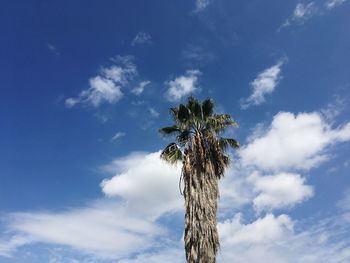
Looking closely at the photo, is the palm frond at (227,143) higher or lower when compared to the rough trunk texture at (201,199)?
higher

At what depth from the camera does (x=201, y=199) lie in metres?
24.1

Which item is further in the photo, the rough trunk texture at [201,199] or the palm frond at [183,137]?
the palm frond at [183,137]

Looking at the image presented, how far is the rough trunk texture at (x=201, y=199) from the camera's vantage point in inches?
892

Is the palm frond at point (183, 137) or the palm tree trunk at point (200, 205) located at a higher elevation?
the palm frond at point (183, 137)

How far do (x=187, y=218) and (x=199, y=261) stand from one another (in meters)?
2.57

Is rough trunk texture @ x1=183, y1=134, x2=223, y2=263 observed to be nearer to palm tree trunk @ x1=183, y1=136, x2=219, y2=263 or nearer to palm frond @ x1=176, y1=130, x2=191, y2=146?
palm tree trunk @ x1=183, y1=136, x2=219, y2=263

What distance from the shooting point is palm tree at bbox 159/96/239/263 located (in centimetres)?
2294

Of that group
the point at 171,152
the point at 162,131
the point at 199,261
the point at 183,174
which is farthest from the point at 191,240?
the point at 162,131

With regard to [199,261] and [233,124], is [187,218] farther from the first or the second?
[233,124]

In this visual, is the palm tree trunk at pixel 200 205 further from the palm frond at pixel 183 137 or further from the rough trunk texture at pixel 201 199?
the palm frond at pixel 183 137

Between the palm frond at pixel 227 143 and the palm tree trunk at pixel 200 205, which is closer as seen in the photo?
the palm tree trunk at pixel 200 205

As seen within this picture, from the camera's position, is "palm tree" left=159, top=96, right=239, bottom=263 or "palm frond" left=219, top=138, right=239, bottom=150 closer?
"palm tree" left=159, top=96, right=239, bottom=263

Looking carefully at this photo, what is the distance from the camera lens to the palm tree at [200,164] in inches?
903

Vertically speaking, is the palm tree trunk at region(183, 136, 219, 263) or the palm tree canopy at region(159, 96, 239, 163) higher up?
the palm tree canopy at region(159, 96, 239, 163)
